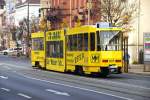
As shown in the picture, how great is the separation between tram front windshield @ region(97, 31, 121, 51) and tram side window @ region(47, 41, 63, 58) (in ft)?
21.5

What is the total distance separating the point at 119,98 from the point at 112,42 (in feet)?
47.5

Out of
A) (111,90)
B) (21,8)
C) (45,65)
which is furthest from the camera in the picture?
(21,8)

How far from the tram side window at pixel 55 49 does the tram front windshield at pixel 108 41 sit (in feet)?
21.5

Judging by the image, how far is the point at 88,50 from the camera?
34906mm

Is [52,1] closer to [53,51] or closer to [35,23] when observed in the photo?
[35,23]

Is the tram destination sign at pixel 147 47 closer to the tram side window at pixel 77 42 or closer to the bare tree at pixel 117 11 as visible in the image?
the tram side window at pixel 77 42

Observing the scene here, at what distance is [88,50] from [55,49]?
7.41 metres

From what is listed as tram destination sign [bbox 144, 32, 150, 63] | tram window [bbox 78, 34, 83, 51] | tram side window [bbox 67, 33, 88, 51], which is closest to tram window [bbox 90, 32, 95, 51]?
tram side window [bbox 67, 33, 88, 51]

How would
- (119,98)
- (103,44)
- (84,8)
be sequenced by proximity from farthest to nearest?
(84,8) < (103,44) < (119,98)

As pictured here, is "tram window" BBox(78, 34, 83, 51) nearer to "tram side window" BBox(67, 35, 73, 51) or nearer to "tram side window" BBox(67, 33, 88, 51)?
"tram side window" BBox(67, 33, 88, 51)

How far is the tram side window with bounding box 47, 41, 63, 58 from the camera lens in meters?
40.7

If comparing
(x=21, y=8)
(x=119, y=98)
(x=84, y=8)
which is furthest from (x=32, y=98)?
(x=21, y=8)

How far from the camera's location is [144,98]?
20.5 meters

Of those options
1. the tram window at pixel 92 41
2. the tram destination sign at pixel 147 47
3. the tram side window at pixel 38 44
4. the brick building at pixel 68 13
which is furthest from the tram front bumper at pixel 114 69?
the brick building at pixel 68 13
